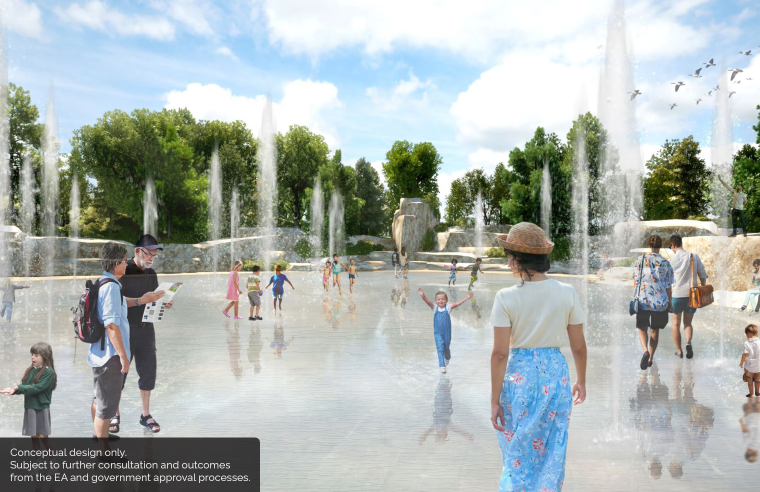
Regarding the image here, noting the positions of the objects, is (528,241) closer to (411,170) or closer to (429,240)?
(429,240)

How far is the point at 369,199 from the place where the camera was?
2689 inches

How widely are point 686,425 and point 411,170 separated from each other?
63.3m

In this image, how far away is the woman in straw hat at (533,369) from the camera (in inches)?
129

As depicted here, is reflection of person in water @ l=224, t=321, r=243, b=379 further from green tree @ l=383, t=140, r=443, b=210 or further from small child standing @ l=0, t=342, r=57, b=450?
green tree @ l=383, t=140, r=443, b=210

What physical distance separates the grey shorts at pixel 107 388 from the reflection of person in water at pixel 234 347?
338 cm

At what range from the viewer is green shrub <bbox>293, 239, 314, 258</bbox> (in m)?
47.1

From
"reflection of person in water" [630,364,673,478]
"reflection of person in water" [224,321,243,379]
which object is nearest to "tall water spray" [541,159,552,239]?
"reflection of person in water" [224,321,243,379]

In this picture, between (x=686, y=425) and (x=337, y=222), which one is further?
(x=337, y=222)

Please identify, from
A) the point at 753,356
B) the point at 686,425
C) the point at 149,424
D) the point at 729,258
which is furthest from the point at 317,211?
the point at 686,425

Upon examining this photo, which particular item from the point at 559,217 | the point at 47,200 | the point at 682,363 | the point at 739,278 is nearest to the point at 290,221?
the point at 47,200

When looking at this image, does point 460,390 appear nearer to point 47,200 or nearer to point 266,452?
point 266,452

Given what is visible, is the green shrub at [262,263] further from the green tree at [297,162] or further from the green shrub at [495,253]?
the green tree at [297,162]

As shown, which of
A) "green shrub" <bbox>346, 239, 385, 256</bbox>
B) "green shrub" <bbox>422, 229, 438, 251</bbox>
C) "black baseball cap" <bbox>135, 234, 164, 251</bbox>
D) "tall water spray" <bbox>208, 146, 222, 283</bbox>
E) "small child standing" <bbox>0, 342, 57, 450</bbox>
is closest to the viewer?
"small child standing" <bbox>0, 342, 57, 450</bbox>

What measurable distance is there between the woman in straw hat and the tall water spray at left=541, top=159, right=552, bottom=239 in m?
45.9
